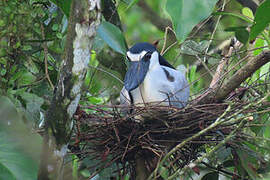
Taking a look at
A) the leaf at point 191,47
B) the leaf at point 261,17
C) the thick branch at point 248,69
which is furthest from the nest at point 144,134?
the leaf at point 191,47

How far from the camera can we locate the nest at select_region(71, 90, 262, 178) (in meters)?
2.05

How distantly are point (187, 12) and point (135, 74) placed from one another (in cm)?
75

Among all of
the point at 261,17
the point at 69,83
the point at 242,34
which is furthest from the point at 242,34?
the point at 69,83

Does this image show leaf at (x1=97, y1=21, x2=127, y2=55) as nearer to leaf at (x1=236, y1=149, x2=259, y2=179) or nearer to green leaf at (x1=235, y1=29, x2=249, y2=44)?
green leaf at (x1=235, y1=29, x2=249, y2=44)

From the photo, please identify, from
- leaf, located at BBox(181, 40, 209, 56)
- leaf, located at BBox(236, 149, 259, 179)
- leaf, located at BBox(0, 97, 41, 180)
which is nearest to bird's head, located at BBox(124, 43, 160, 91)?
leaf, located at BBox(181, 40, 209, 56)

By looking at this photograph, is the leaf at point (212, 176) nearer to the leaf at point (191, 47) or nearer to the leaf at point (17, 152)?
the leaf at point (191, 47)

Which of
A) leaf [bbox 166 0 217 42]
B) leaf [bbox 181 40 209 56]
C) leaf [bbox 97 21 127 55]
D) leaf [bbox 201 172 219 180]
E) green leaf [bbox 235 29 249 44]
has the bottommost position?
leaf [bbox 201 172 219 180]

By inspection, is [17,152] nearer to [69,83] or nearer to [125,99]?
[69,83]

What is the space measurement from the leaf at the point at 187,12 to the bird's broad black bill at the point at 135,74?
0.71m

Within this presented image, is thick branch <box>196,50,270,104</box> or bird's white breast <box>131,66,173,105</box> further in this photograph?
bird's white breast <box>131,66,173,105</box>

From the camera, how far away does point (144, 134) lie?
207 centimetres

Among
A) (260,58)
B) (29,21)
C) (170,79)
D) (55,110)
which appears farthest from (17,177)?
(170,79)

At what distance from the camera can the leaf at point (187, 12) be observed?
1534mm

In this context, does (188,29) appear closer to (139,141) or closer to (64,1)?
(64,1)
